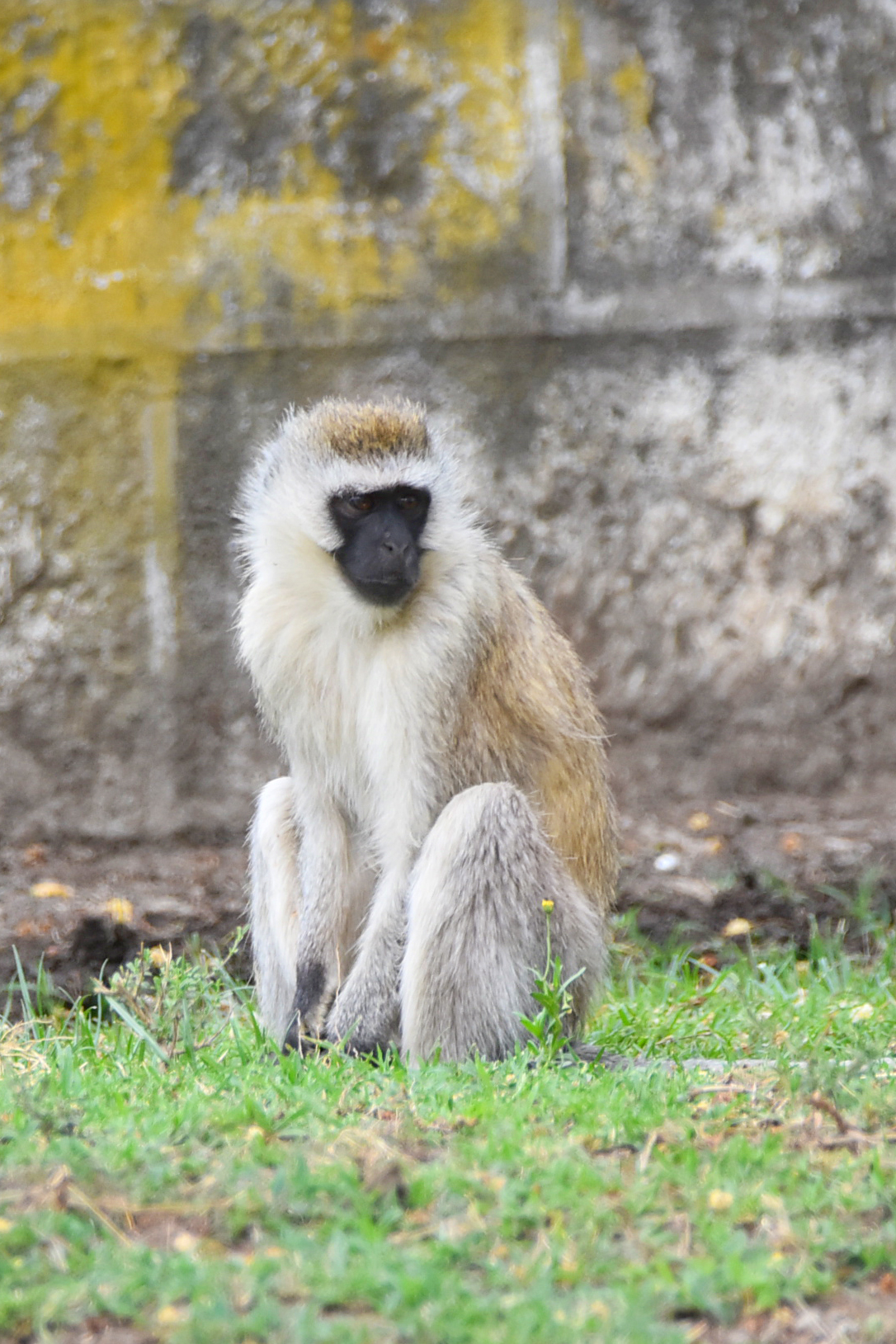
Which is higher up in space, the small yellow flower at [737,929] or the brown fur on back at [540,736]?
the brown fur on back at [540,736]

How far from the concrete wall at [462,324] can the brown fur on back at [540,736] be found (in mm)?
2022

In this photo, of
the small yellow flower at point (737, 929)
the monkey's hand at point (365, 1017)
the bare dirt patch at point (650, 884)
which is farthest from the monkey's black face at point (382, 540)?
the small yellow flower at point (737, 929)

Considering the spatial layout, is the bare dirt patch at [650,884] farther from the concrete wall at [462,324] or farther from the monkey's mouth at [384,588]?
the monkey's mouth at [384,588]

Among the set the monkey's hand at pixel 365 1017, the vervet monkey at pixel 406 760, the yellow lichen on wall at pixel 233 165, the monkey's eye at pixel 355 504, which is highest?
the yellow lichen on wall at pixel 233 165

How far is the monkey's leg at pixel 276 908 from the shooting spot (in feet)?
17.5

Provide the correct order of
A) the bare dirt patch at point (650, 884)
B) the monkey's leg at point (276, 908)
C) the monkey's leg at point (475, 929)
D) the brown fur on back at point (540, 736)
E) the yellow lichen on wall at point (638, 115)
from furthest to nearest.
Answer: the yellow lichen on wall at point (638, 115)
the bare dirt patch at point (650, 884)
the monkey's leg at point (276, 908)
the brown fur on back at point (540, 736)
the monkey's leg at point (475, 929)

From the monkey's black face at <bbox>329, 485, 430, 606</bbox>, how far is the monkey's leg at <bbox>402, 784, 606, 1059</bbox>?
706 millimetres

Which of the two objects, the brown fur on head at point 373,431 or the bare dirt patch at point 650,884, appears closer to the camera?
the brown fur on head at point 373,431

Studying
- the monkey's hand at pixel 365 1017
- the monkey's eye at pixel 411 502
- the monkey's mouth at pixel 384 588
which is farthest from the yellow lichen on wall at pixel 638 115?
the monkey's hand at pixel 365 1017

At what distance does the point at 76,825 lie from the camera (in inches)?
279

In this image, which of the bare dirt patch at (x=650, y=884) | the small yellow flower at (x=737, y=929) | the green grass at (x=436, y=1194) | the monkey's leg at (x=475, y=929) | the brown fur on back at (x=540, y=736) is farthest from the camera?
the small yellow flower at (x=737, y=929)

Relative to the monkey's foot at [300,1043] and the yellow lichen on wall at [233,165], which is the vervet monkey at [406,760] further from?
the yellow lichen on wall at [233,165]

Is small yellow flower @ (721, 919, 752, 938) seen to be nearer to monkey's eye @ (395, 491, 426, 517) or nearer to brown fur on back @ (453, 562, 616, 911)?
brown fur on back @ (453, 562, 616, 911)

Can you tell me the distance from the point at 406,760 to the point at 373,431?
1.11 m
